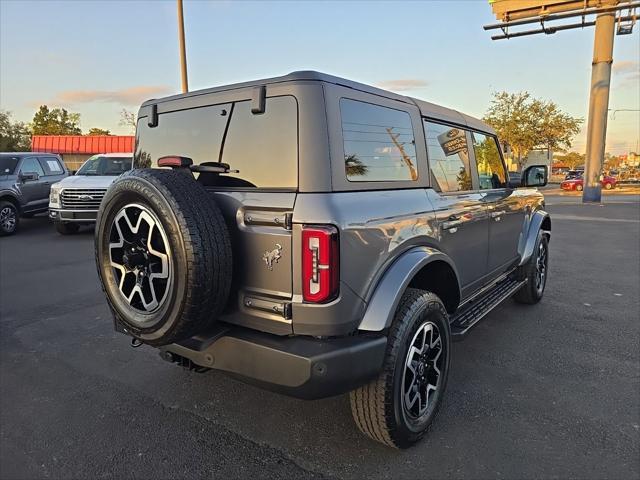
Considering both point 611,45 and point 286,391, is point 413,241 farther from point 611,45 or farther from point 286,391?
point 611,45

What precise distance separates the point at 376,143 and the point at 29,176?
38.0ft

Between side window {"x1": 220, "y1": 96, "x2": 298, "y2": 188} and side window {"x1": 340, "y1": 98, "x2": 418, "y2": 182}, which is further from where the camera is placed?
side window {"x1": 340, "y1": 98, "x2": 418, "y2": 182}

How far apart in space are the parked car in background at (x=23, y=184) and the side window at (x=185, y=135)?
31.3 feet

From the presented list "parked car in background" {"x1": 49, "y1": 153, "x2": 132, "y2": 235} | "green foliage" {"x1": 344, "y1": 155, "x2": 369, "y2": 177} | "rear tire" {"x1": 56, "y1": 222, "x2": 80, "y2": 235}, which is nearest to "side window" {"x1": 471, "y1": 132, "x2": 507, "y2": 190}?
"green foliage" {"x1": 344, "y1": 155, "x2": 369, "y2": 177}

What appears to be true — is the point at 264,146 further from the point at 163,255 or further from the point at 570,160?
the point at 570,160

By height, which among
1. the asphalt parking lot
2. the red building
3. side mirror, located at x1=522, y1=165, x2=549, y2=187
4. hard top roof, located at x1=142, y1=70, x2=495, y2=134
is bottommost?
the asphalt parking lot

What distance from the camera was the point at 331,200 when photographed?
2068mm

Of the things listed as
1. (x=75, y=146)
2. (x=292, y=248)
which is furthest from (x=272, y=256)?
(x=75, y=146)

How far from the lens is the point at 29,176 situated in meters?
11.0

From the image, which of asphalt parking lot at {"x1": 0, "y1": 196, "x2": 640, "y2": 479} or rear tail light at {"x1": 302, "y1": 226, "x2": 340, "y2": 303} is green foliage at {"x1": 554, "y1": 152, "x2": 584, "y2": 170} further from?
rear tail light at {"x1": 302, "y1": 226, "x2": 340, "y2": 303}

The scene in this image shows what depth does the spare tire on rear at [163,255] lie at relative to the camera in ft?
6.59

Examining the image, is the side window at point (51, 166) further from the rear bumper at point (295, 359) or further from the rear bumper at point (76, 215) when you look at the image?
the rear bumper at point (295, 359)

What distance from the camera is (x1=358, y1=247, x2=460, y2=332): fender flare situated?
2207 millimetres

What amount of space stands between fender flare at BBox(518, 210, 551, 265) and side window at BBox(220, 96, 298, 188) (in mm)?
3409
